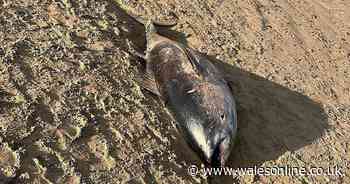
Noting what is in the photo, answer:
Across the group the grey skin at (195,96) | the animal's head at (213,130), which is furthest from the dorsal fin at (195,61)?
the animal's head at (213,130)

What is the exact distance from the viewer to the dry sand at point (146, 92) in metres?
4.48

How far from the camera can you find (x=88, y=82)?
5.10m

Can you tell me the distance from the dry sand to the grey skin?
0.42 ft

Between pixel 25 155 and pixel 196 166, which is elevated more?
pixel 25 155

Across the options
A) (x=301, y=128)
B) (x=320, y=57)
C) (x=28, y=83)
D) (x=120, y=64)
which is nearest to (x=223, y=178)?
(x=301, y=128)

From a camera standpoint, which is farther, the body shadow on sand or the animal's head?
the body shadow on sand

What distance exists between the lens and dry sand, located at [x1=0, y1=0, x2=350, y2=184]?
448 centimetres

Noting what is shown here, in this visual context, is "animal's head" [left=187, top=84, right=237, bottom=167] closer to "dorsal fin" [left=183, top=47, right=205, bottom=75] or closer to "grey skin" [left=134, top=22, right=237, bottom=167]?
"grey skin" [left=134, top=22, right=237, bottom=167]

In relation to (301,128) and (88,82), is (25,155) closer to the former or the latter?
(88,82)

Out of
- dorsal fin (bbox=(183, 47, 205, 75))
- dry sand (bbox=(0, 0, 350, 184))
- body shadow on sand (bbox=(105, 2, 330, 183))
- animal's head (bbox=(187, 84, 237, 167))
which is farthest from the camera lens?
dorsal fin (bbox=(183, 47, 205, 75))

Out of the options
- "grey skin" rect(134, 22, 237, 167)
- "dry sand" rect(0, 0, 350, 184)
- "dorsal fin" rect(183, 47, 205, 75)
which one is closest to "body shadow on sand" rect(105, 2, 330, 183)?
"dry sand" rect(0, 0, 350, 184)

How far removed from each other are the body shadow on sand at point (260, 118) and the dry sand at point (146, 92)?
0.01 m

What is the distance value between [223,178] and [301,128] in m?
1.22

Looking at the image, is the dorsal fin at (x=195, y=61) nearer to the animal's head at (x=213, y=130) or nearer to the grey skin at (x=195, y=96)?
the grey skin at (x=195, y=96)
